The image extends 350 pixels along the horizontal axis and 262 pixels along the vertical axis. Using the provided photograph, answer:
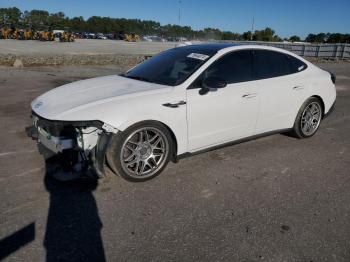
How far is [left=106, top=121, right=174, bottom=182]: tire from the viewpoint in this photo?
12.4ft

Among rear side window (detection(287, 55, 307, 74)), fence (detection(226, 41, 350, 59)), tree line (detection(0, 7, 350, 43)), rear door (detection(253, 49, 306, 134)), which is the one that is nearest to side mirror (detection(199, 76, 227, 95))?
rear door (detection(253, 49, 306, 134))

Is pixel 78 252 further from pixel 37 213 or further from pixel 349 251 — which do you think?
pixel 349 251

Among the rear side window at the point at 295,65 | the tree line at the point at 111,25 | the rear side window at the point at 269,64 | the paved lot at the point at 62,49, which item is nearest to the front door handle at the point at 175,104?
the rear side window at the point at 269,64

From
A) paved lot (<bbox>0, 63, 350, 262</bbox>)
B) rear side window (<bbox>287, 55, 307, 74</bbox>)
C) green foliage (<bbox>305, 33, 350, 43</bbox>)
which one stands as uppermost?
rear side window (<bbox>287, 55, 307, 74</bbox>)

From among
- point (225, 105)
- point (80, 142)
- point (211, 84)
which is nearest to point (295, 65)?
point (225, 105)

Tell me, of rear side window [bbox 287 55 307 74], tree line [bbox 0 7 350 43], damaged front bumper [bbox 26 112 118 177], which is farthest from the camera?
tree line [bbox 0 7 350 43]

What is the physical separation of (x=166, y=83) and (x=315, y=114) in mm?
2935

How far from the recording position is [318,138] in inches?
236

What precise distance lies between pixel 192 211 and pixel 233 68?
85.2 inches

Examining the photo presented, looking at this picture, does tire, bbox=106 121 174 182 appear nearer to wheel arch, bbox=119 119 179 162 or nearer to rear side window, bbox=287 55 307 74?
wheel arch, bbox=119 119 179 162

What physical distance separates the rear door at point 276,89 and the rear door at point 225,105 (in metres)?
0.16

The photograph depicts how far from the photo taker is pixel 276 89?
5.04m

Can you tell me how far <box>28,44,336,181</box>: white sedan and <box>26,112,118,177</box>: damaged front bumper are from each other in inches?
0.4

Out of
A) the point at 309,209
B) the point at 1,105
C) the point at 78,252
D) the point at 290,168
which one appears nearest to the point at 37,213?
the point at 78,252
